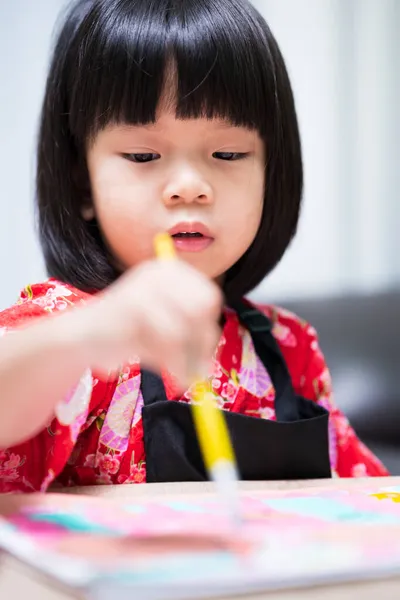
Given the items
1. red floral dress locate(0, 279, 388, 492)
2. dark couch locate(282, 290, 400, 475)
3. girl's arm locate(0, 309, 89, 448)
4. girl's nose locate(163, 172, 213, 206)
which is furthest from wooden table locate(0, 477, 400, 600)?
dark couch locate(282, 290, 400, 475)

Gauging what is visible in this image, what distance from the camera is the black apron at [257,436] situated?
87 cm

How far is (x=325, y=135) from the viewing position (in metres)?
1.36

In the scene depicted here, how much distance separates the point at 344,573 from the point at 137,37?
0.61 meters

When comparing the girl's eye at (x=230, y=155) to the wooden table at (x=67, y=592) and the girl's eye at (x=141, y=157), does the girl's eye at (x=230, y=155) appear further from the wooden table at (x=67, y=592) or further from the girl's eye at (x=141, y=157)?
the wooden table at (x=67, y=592)

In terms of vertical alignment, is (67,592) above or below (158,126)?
below

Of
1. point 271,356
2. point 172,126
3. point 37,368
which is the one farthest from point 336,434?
point 37,368

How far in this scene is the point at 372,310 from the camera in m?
1.28

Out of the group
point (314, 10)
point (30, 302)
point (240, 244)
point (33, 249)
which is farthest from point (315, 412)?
point (314, 10)

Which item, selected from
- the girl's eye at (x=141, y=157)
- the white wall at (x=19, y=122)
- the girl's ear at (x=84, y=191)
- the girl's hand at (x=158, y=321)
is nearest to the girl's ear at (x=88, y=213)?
the girl's ear at (x=84, y=191)

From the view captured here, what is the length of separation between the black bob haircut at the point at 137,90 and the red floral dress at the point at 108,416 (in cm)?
9

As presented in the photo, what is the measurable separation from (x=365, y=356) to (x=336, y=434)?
0.20 m

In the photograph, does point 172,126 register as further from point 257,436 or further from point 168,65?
point 257,436

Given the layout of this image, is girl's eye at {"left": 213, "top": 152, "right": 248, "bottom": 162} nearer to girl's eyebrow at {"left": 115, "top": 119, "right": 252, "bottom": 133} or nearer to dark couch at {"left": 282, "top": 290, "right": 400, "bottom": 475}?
girl's eyebrow at {"left": 115, "top": 119, "right": 252, "bottom": 133}

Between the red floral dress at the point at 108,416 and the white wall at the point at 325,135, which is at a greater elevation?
the white wall at the point at 325,135
